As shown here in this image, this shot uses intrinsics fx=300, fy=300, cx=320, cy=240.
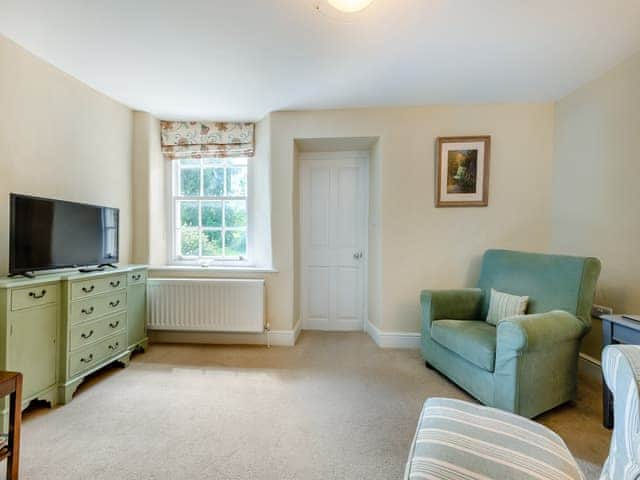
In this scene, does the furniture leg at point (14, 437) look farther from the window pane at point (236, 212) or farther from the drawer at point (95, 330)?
the window pane at point (236, 212)

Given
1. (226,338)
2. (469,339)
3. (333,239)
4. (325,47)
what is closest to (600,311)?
(469,339)

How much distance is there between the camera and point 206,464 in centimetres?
144

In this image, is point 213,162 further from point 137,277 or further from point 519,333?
→ point 519,333

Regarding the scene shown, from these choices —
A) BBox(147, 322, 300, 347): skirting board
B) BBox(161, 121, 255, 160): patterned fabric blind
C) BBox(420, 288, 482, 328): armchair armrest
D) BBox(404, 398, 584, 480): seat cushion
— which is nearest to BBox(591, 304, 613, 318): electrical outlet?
BBox(420, 288, 482, 328): armchair armrest

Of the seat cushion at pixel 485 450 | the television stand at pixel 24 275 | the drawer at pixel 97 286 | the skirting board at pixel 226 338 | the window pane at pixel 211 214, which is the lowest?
the skirting board at pixel 226 338

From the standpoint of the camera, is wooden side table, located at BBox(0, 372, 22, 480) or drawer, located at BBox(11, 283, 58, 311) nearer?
wooden side table, located at BBox(0, 372, 22, 480)

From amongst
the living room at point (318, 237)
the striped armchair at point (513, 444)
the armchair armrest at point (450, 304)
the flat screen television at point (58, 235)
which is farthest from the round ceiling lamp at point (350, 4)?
the flat screen television at point (58, 235)

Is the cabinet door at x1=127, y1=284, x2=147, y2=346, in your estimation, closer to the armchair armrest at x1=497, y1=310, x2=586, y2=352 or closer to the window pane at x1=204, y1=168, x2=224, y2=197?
the window pane at x1=204, y1=168, x2=224, y2=197

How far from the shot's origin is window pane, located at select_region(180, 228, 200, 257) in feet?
11.1

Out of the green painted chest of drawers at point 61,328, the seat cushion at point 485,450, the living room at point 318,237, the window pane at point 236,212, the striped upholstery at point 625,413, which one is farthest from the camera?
the window pane at point 236,212

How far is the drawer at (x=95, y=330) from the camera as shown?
2041mm

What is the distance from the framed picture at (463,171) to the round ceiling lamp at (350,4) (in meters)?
1.66

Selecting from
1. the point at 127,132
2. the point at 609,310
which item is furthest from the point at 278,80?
the point at 609,310

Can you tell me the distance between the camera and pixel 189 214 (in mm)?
3406
